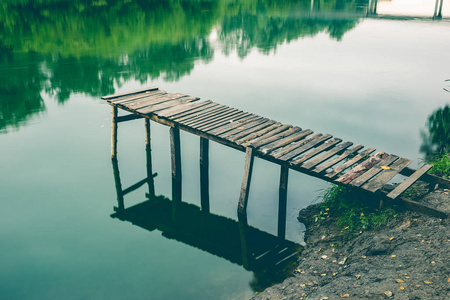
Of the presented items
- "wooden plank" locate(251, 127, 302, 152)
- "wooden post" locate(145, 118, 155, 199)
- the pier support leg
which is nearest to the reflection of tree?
"wooden plank" locate(251, 127, 302, 152)

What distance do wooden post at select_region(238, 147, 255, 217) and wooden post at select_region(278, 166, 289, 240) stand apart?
723mm

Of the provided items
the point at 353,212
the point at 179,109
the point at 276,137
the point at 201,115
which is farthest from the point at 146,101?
the point at 353,212

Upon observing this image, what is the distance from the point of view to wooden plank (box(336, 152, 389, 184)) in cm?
764

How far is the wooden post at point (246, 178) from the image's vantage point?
856 centimetres

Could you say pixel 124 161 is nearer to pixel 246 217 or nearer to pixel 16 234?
pixel 16 234

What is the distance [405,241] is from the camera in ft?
22.7

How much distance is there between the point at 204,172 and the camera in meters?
10.9

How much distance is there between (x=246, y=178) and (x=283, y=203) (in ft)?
4.07

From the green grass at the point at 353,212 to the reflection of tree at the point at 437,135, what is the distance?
4.05 meters

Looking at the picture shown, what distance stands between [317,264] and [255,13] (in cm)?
3904

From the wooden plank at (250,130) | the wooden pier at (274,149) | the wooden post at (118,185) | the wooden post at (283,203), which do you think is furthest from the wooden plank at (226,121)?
the wooden post at (118,185)

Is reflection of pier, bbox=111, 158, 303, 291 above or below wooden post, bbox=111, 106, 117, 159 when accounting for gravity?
below

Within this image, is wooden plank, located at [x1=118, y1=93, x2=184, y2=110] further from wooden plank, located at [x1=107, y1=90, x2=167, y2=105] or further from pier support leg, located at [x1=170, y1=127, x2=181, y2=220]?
pier support leg, located at [x1=170, y1=127, x2=181, y2=220]

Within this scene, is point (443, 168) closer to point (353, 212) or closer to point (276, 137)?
point (353, 212)
